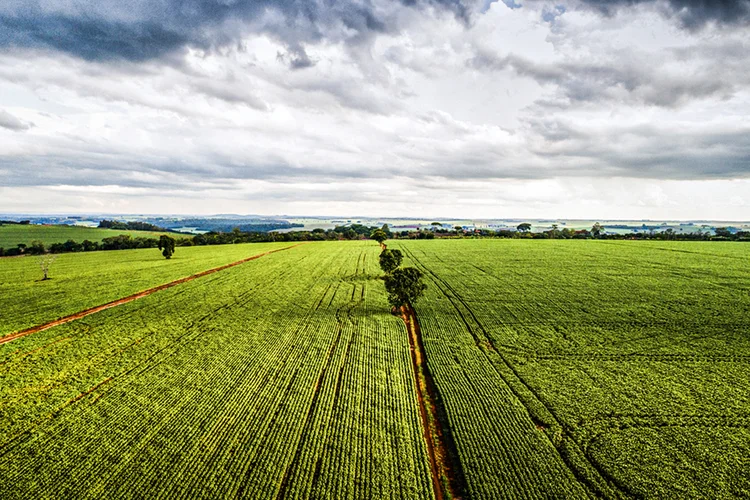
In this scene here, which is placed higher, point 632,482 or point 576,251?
point 576,251

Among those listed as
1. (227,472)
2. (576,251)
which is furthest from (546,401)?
(576,251)

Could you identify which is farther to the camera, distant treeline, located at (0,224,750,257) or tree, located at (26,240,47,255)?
distant treeline, located at (0,224,750,257)

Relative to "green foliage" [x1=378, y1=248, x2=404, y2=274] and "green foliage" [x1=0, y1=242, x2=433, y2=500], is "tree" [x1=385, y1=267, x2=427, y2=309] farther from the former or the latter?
"green foliage" [x1=378, y1=248, x2=404, y2=274]

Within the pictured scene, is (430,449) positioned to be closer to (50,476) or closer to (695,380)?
(50,476)

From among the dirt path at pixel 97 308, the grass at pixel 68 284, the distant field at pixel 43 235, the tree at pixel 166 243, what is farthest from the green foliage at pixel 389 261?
the distant field at pixel 43 235

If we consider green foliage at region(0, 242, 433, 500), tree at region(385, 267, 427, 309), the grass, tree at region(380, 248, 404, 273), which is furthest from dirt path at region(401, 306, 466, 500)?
the grass

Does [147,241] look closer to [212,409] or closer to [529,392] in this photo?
[212,409]

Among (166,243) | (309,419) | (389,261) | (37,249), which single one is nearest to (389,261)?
(389,261)
